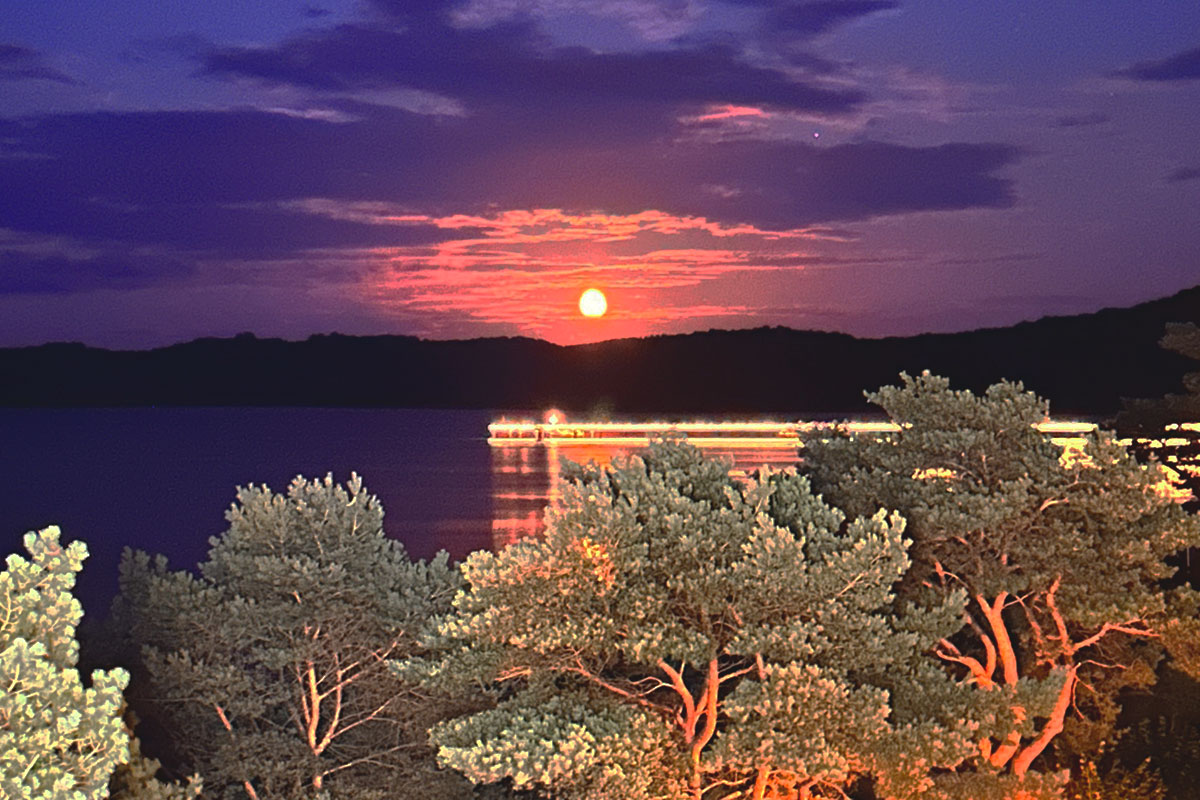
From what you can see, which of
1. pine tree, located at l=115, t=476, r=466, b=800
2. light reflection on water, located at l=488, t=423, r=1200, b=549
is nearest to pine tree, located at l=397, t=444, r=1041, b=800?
light reflection on water, located at l=488, t=423, r=1200, b=549

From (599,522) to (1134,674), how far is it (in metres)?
9.90

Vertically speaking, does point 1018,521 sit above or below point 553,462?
above

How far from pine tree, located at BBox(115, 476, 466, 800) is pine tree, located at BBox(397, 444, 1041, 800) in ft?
16.9

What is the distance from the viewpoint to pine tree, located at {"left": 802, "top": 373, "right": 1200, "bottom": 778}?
693 inches

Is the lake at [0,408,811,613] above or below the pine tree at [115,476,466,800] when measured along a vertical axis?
below

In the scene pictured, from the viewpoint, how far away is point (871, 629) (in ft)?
49.5

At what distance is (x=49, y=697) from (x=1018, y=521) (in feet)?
39.3

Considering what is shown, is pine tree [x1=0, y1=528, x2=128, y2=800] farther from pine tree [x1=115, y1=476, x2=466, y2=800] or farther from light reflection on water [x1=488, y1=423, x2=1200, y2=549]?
pine tree [x1=115, y1=476, x2=466, y2=800]

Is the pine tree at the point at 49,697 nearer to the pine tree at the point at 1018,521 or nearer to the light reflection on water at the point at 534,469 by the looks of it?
the pine tree at the point at 1018,521

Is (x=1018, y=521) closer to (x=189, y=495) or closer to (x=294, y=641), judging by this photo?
(x=294, y=641)

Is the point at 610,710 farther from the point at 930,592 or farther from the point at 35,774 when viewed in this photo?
the point at 35,774

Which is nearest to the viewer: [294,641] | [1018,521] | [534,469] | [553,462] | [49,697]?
[49,697]

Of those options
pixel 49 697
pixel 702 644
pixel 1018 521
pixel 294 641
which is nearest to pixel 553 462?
pixel 294 641

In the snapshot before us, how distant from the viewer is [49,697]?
1173 cm
